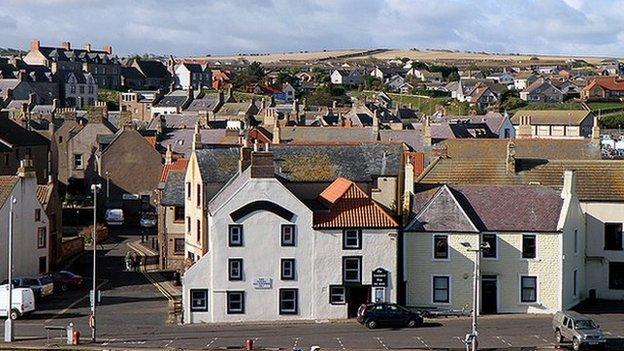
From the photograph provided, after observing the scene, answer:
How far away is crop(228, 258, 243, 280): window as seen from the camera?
51969 millimetres

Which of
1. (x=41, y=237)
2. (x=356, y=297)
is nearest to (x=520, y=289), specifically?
(x=356, y=297)

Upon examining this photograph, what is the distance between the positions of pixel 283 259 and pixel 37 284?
1386 centimetres

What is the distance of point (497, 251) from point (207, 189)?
16569 mm

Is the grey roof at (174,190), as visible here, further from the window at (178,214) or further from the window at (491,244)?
the window at (491,244)

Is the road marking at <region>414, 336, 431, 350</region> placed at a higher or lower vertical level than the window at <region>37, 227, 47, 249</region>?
lower

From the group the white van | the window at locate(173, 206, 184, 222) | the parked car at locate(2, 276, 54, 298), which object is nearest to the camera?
the white van

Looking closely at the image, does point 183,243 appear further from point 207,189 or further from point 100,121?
point 100,121

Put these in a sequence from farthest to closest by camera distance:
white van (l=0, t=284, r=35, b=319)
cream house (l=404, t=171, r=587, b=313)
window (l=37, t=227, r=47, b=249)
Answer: window (l=37, t=227, r=47, b=249) → cream house (l=404, t=171, r=587, b=313) → white van (l=0, t=284, r=35, b=319)

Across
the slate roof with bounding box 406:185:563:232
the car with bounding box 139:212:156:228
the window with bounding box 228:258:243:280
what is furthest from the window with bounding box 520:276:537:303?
the car with bounding box 139:212:156:228

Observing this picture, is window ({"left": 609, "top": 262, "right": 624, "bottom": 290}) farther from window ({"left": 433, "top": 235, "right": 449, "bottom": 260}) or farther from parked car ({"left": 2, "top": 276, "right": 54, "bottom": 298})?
parked car ({"left": 2, "top": 276, "right": 54, "bottom": 298})

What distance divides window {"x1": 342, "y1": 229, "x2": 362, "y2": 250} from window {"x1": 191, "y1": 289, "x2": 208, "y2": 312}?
7076mm

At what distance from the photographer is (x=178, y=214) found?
66.9 meters

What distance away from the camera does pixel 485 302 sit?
173 feet

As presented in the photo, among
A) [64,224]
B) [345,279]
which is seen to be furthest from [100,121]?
[345,279]
